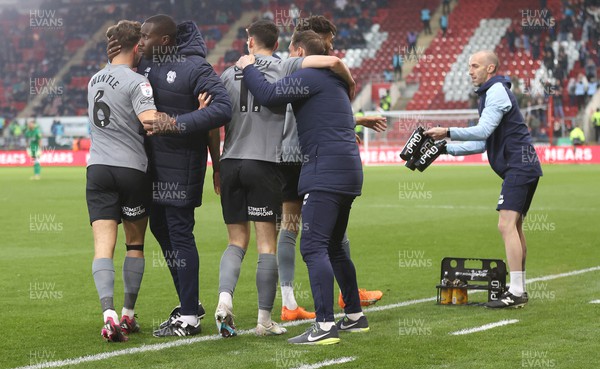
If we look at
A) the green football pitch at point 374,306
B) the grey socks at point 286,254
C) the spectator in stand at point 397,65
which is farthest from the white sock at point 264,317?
the spectator in stand at point 397,65

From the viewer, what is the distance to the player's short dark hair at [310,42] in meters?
6.73

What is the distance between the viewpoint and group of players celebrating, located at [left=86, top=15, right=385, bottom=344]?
645 cm

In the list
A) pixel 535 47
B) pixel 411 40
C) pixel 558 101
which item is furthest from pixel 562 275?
pixel 411 40

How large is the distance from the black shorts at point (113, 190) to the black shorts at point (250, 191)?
22.0 inches

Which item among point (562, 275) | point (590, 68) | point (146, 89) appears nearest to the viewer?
point (146, 89)

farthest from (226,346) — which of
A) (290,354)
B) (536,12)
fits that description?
(536,12)

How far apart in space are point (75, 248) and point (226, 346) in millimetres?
6821

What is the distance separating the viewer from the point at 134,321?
693 cm

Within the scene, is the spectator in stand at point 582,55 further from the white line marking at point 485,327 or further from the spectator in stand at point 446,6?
the white line marking at point 485,327

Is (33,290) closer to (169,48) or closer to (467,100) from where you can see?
(169,48)

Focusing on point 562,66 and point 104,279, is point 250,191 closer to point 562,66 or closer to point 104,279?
point 104,279

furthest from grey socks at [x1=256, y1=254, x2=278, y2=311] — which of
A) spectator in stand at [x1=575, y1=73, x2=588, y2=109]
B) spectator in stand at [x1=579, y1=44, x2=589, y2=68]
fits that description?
spectator in stand at [x1=579, y1=44, x2=589, y2=68]

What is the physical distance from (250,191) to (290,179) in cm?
72

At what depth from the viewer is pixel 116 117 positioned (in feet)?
21.7
